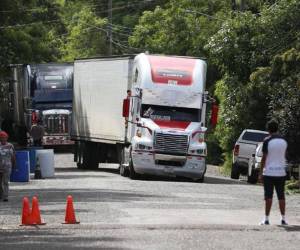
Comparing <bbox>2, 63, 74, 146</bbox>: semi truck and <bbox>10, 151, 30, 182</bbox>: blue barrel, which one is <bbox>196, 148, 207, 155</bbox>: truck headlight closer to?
<bbox>10, 151, 30, 182</bbox>: blue barrel

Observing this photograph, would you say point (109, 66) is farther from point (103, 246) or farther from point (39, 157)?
point (103, 246)

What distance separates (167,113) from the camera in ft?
99.3

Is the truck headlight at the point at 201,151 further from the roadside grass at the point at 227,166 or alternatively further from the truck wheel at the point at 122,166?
the roadside grass at the point at 227,166

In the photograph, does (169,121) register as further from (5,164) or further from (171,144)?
(5,164)

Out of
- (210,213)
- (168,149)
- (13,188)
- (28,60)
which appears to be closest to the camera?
(210,213)

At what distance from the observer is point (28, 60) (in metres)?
51.4

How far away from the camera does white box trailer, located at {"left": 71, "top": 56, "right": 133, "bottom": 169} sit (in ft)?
109

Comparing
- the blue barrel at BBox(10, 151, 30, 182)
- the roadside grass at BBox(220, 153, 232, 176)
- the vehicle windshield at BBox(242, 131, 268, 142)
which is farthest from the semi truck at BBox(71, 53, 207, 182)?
Result: the roadside grass at BBox(220, 153, 232, 176)

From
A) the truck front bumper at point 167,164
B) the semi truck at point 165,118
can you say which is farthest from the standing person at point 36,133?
the truck front bumper at point 167,164

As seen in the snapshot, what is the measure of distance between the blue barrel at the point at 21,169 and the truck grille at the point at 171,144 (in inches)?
161

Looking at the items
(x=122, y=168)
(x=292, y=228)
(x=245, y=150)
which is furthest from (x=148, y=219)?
(x=245, y=150)

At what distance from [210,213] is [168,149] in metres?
11.3

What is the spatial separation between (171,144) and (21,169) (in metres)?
4.78

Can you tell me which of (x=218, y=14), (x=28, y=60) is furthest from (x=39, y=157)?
(x=218, y=14)
